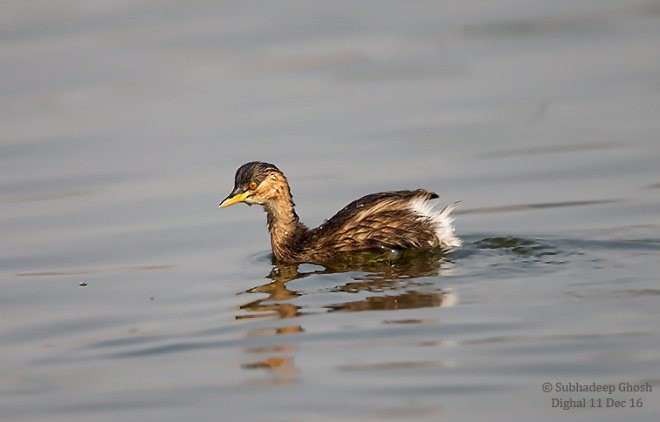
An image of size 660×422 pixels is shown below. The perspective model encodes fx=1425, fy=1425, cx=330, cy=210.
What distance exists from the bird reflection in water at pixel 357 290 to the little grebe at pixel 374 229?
0.30ft

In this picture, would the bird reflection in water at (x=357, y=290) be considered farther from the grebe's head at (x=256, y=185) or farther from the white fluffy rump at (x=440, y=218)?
the grebe's head at (x=256, y=185)

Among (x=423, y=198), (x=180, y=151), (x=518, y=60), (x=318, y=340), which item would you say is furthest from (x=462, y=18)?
(x=318, y=340)

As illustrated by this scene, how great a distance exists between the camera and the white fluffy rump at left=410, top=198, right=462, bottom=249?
10.6 metres

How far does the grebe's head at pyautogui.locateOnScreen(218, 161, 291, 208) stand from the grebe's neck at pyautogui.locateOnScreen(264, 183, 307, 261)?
0.05 meters

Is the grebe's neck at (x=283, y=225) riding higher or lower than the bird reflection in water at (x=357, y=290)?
higher

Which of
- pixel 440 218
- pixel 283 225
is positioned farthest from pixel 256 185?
pixel 440 218

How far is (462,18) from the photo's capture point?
662 inches

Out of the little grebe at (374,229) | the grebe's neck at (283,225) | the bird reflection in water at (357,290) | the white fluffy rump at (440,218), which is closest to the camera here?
the bird reflection in water at (357,290)

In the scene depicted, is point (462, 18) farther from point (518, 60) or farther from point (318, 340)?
point (318, 340)

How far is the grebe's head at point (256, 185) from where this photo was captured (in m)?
11.0

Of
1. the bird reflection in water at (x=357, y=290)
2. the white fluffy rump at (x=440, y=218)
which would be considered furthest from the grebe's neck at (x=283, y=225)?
the white fluffy rump at (x=440, y=218)

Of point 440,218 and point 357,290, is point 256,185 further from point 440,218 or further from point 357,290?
point 357,290

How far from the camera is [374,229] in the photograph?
10758 millimetres

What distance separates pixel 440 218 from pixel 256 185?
4.82 feet
